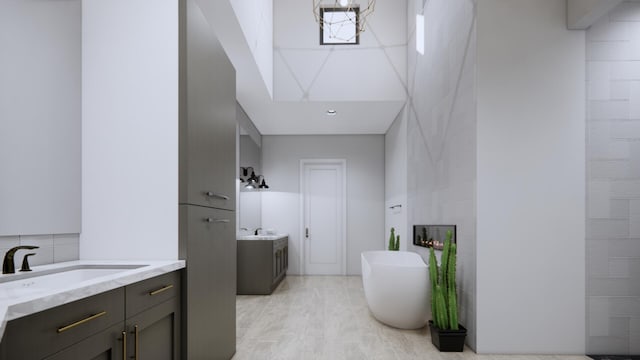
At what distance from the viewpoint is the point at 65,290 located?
123 centimetres

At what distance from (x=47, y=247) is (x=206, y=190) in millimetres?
812

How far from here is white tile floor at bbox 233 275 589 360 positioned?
3406mm

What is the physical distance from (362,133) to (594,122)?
5.15 m

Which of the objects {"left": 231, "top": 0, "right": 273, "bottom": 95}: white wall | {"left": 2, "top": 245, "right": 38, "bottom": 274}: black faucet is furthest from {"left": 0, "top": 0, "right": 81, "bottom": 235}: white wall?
{"left": 231, "top": 0, "right": 273, "bottom": 95}: white wall

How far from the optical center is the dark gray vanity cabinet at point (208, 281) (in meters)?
2.20

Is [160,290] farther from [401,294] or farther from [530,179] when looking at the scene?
[530,179]

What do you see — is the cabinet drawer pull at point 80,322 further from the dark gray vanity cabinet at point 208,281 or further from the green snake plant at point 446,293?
the green snake plant at point 446,293

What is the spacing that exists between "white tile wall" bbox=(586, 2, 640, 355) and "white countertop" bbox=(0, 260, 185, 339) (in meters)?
2.95

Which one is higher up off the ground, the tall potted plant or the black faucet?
the black faucet

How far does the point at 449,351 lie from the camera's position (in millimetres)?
3490

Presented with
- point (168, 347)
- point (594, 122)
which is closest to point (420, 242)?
point (594, 122)

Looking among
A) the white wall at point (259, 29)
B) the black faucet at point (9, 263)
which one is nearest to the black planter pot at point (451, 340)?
the black faucet at point (9, 263)

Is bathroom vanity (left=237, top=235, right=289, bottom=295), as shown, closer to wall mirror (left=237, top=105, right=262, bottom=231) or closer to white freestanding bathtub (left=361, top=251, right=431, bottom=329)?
wall mirror (left=237, top=105, right=262, bottom=231)

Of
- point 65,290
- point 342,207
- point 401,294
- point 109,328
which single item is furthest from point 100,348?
point 342,207
